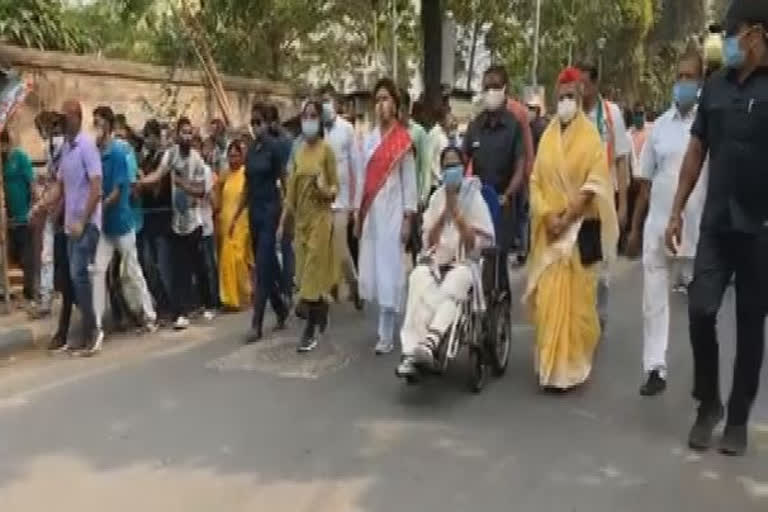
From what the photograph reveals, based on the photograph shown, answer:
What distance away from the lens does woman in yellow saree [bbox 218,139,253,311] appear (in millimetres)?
9875

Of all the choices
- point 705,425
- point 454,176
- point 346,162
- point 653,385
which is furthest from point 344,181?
point 705,425

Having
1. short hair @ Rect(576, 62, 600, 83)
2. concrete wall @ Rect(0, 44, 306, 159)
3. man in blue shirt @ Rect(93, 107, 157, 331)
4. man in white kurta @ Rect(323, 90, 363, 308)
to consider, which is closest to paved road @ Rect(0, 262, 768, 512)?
man in blue shirt @ Rect(93, 107, 157, 331)

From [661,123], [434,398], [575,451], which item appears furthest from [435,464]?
[661,123]

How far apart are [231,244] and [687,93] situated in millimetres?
4568

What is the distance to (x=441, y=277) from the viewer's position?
663cm

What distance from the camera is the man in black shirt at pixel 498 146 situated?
7.81 meters

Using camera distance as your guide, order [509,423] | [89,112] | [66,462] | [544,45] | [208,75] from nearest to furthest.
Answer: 1. [66,462]
2. [509,423]
3. [89,112]
4. [208,75]
5. [544,45]

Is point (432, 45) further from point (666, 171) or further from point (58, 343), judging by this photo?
point (666, 171)

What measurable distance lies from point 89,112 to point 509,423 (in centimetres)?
811

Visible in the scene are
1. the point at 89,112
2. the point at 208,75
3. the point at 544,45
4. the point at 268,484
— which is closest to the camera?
the point at 268,484

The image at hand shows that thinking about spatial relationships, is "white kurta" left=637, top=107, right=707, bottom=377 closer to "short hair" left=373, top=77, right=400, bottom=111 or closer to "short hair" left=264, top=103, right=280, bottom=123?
"short hair" left=373, top=77, right=400, bottom=111

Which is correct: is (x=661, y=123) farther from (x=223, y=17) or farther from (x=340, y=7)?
(x=340, y=7)

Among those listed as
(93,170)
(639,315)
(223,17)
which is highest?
(223,17)

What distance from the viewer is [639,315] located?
929cm
